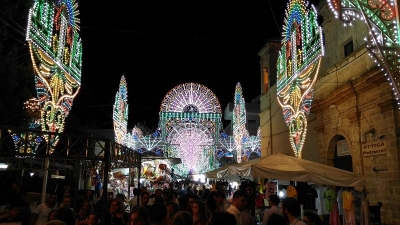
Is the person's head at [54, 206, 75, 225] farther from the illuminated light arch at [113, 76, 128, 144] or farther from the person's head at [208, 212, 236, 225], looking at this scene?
the illuminated light arch at [113, 76, 128, 144]

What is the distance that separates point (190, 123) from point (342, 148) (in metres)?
25.8

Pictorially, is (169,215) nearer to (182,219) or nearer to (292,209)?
(182,219)

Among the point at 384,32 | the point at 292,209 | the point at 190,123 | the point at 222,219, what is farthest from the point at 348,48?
the point at 190,123

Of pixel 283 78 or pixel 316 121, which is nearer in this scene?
pixel 283 78

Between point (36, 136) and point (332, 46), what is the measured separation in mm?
13351

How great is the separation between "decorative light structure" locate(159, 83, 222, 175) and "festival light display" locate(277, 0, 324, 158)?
2411 centimetres

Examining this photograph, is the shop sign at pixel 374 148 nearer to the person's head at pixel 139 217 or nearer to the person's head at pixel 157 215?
the person's head at pixel 157 215

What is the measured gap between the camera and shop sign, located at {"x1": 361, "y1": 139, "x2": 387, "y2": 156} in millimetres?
11470

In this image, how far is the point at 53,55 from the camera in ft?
42.0

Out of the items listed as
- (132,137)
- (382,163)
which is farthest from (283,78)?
(132,137)

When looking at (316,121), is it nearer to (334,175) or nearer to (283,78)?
(283,78)

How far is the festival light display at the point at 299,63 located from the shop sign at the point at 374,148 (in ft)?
7.07

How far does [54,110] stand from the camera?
1295 centimetres

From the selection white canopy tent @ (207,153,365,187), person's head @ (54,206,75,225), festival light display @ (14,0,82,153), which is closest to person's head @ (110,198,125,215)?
person's head @ (54,206,75,225)
